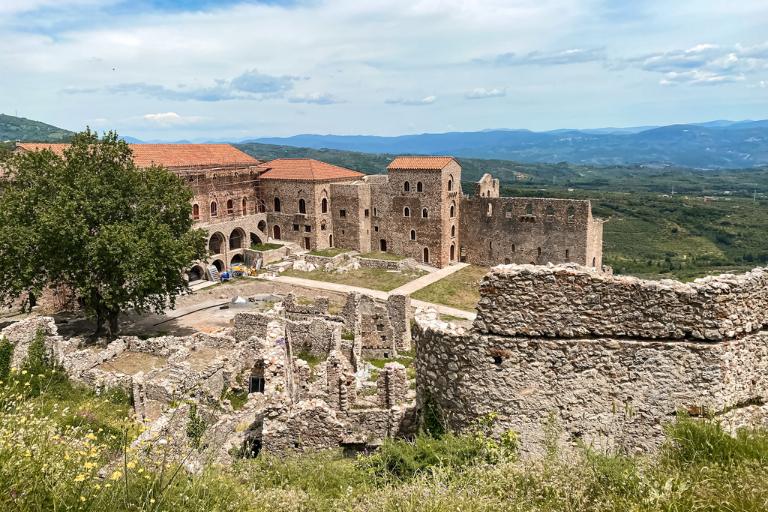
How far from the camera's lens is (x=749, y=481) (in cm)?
593

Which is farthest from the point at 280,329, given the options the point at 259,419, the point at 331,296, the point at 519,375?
the point at 331,296

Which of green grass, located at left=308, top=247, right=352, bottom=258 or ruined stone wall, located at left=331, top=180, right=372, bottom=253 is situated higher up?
ruined stone wall, located at left=331, top=180, right=372, bottom=253

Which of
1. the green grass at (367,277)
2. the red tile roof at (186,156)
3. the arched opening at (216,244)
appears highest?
the red tile roof at (186,156)

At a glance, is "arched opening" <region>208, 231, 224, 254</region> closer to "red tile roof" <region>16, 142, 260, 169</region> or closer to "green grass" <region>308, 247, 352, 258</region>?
"red tile roof" <region>16, 142, 260, 169</region>

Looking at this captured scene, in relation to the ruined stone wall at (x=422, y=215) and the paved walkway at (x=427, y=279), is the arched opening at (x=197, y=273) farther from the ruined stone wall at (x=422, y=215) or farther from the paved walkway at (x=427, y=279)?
the paved walkway at (x=427, y=279)

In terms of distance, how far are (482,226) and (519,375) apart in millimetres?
44904

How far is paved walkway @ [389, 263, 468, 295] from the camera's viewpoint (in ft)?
141

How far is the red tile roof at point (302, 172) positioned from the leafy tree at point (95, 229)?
27711 mm

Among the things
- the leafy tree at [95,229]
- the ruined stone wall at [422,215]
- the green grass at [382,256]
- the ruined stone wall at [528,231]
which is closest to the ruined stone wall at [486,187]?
the ruined stone wall at [528,231]

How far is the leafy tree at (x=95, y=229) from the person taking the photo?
1003 inches

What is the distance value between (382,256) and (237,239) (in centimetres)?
1448

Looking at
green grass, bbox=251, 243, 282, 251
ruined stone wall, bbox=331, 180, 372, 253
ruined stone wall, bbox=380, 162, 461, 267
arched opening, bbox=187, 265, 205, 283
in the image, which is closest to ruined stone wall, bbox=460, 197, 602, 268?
ruined stone wall, bbox=380, 162, 461, 267

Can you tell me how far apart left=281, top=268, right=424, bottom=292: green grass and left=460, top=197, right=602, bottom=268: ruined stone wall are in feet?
24.8

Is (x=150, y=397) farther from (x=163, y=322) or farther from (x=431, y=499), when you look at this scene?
(x=163, y=322)
